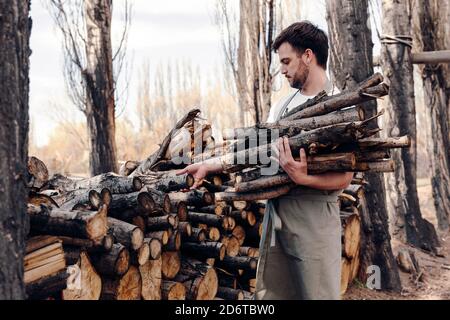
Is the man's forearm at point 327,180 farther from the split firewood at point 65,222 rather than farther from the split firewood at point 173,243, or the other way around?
the split firewood at point 173,243

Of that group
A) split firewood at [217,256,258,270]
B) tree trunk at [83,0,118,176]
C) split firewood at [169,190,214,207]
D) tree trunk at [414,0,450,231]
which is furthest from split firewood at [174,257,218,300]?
tree trunk at [414,0,450,231]

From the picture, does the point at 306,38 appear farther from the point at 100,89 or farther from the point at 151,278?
the point at 100,89

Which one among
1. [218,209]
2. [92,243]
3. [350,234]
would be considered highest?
[218,209]

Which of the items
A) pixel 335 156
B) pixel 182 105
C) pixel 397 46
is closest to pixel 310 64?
pixel 335 156

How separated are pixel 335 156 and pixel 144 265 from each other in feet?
6.11

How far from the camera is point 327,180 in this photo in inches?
101

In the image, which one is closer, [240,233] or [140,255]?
[140,255]

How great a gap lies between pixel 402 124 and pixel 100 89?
4.56 meters

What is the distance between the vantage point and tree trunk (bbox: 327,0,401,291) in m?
5.59

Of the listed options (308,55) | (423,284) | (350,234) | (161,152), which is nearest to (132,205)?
(161,152)

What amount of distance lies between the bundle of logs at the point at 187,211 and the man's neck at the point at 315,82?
0.08 meters

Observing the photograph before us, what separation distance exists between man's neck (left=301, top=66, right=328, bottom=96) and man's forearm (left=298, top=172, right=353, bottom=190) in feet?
1.68

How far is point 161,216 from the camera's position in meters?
4.10
